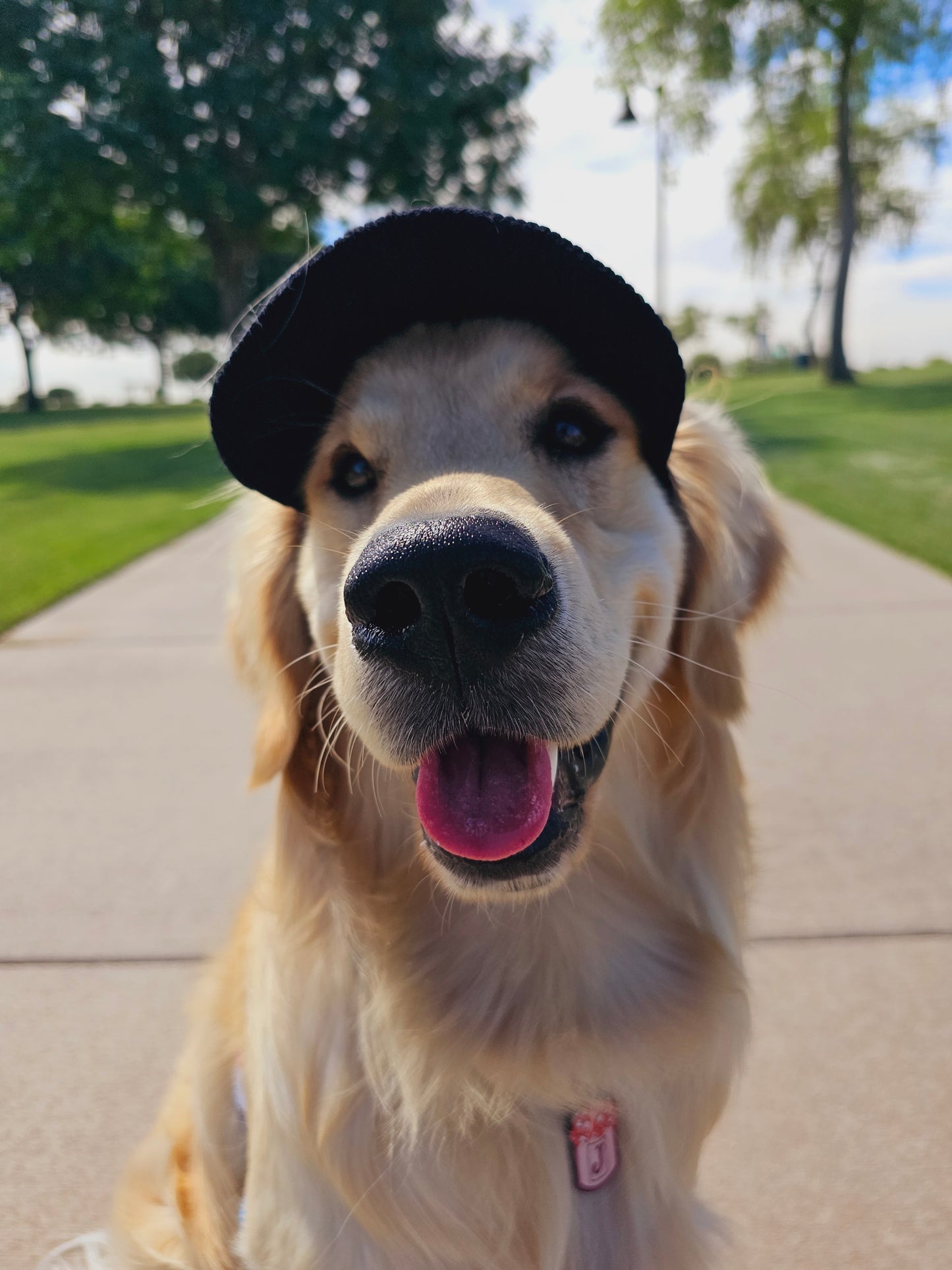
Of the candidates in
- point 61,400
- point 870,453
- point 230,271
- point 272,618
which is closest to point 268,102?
point 230,271

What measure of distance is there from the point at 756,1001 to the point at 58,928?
2.18 m

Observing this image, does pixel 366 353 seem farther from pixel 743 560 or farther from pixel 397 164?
pixel 397 164

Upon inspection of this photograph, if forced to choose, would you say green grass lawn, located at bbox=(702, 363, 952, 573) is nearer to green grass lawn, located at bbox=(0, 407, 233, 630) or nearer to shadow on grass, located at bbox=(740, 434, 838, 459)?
shadow on grass, located at bbox=(740, 434, 838, 459)

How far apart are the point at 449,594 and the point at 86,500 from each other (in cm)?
1294

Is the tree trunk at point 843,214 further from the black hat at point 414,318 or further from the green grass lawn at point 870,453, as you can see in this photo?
the black hat at point 414,318

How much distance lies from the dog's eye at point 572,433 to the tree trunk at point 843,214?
83.6 ft

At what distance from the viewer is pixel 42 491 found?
13977 mm

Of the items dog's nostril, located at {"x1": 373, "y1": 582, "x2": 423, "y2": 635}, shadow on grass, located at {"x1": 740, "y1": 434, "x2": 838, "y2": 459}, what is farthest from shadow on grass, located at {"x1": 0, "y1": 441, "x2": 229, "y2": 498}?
dog's nostril, located at {"x1": 373, "y1": 582, "x2": 423, "y2": 635}

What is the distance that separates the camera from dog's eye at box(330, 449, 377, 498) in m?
2.00

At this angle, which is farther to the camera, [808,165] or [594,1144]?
[808,165]

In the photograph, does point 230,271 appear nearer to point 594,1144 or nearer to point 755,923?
point 755,923

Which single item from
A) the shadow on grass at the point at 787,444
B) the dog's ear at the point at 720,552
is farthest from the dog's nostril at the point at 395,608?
the shadow on grass at the point at 787,444

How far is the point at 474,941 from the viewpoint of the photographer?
1894mm

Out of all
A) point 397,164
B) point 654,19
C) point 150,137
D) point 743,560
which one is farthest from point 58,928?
point 654,19
